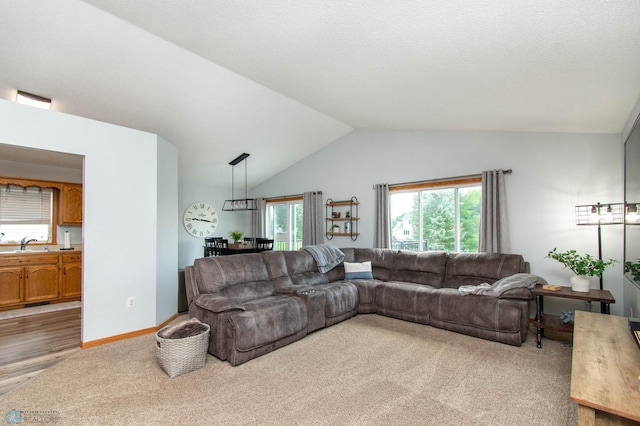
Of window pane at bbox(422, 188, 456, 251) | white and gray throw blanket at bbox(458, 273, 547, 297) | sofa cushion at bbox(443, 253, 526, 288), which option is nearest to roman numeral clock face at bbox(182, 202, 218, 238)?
window pane at bbox(422, 188, 456, 251)

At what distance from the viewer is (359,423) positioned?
2068 millimetres

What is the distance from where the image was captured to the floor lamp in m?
3.37

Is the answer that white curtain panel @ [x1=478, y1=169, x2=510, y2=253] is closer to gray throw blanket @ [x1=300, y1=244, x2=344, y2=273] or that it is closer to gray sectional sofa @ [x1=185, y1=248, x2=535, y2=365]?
gray sectional sofa @ [x1=185, y1=248, x2=535, y2=365]

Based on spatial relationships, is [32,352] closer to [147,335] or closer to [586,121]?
[147,335]

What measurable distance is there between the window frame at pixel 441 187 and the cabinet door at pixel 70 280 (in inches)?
224

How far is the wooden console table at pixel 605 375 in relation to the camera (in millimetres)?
1319

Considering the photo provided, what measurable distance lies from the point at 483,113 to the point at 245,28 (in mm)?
2850

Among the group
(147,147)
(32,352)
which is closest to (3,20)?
(147,147)

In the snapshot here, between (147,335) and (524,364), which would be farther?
(147,335)

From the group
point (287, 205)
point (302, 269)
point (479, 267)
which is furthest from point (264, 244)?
point (479, 267)

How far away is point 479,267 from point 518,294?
0.83 metres

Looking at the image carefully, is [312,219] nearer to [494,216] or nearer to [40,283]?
[494,216]

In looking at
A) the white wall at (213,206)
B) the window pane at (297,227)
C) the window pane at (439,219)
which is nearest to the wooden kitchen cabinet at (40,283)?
the white wall at (213,206)

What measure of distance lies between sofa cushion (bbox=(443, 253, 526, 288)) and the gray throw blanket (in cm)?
164
